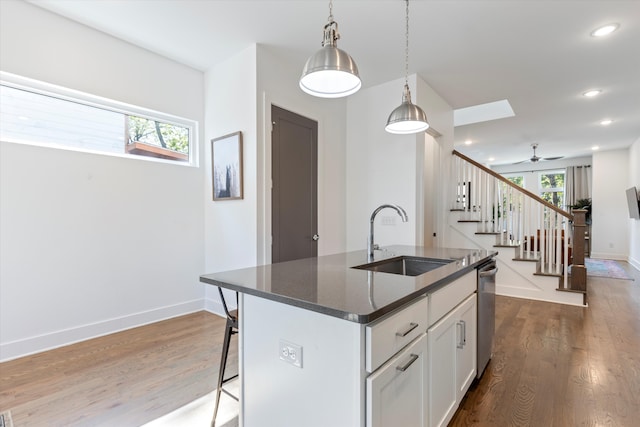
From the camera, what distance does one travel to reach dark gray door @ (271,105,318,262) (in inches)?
136

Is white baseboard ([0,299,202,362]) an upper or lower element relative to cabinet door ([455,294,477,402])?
lower

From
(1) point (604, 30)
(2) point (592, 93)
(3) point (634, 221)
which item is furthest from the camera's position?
(3) point (634, 221)

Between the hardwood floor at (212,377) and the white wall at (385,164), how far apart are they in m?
1.65

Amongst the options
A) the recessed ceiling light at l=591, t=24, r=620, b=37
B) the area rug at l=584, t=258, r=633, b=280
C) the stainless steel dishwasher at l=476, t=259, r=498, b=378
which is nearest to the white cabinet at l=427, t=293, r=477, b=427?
the stainless steel dishwasher at l=476, t=259, r=498, b=378

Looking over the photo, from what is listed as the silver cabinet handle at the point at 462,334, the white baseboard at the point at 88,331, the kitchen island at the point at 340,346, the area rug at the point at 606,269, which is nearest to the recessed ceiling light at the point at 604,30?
the kitchen island at the point at 340,346

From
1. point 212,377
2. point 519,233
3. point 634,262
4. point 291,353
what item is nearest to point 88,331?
point 212,377

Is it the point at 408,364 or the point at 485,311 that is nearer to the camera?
the point at 408,364

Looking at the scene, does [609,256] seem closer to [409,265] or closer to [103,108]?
[409,265]

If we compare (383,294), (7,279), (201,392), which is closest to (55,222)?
(7,279)

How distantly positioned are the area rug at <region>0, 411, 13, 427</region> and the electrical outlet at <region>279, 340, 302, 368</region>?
1812 millimetres

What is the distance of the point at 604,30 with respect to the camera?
2.88 metres

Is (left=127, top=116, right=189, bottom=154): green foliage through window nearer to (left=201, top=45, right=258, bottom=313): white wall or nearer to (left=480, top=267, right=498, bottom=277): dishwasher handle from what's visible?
(left=201, top=45, right=258, bottom=313): white wall

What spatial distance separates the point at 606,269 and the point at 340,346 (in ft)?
27.1

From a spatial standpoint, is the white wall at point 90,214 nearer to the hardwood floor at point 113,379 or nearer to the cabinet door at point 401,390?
the hardwood floor at point 113,379
